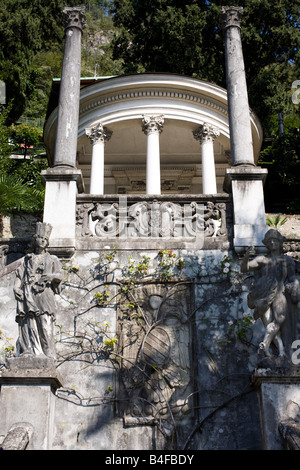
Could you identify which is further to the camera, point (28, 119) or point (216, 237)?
point (28, 119)

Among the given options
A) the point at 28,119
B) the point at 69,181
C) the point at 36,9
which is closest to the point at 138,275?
the point at 69,181

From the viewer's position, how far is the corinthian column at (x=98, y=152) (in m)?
15.0

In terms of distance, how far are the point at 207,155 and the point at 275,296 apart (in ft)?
29.8

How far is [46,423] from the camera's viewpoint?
641cm

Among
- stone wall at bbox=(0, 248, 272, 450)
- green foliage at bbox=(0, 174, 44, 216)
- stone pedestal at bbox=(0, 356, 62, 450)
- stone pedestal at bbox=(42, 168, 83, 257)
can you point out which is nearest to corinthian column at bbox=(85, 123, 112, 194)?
green foliage at bbox=(0, 174, 44, 216)

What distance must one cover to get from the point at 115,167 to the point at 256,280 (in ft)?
42.5

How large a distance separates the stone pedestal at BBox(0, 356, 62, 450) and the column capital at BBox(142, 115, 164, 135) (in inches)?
392

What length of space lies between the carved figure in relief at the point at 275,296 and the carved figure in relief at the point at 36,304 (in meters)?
2.74

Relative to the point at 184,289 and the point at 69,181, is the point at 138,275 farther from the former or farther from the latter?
the point at 69,181

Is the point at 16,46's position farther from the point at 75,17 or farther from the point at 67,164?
the point at 67,164

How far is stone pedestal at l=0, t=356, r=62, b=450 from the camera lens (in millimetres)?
6344

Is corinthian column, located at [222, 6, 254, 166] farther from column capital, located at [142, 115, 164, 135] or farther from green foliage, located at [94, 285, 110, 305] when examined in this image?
column capital, located at [142, 115, 164, 135]

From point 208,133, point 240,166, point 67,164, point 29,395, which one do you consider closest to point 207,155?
point 208,133
